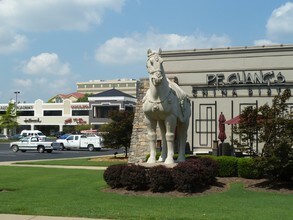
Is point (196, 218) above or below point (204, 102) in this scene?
below

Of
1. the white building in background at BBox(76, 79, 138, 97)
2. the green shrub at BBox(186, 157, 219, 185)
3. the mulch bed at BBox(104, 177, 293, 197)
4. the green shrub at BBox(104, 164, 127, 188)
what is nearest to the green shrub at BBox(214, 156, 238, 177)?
the mulch bed at BBox(104, 177, 293, 197)

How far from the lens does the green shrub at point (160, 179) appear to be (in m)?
12.6

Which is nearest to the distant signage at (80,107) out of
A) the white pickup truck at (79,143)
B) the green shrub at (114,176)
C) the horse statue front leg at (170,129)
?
the white pickup truck at (79,143)

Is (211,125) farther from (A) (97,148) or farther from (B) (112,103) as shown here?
(B) (112,103)

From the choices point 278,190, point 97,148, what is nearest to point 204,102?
point 278,190

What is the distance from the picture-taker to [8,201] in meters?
11.1

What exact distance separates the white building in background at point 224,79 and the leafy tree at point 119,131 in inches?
278

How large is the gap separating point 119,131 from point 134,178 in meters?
19.1

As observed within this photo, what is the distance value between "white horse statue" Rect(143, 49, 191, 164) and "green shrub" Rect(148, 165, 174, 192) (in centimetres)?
91

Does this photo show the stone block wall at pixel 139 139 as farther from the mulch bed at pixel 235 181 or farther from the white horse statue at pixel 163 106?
the white horse statue at pixel 163 106

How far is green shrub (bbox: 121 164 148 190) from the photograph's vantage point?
12930mm

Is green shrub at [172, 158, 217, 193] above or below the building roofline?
below

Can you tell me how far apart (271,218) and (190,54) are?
58.9 feet

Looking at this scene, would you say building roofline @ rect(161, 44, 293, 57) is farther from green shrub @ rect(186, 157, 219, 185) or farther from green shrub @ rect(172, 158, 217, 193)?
green shrub @ rect(172, 158, 217, 193)
